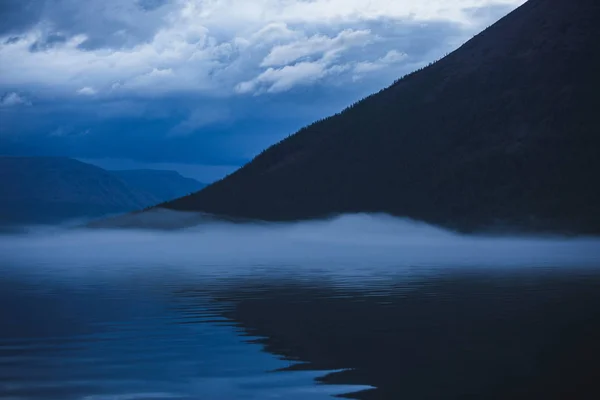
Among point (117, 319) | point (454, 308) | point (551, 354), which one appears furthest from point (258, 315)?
point (551, 354)

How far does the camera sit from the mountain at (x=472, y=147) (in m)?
160

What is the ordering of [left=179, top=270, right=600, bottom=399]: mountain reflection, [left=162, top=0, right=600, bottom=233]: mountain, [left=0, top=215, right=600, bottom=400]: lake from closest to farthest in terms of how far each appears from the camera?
[left=0, top=215, right=600, bottom=400]: lake, [left=179, top=270, right=600, bottom=399]: mountain reflection, [left=162, top=0, right=600, bottom=233]: mountain

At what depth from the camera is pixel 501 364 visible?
19516 mm

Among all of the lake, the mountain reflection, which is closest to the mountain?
the lake

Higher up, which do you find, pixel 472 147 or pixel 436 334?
pixel 472 147

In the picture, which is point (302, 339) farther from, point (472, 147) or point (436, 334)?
point (472, 147)

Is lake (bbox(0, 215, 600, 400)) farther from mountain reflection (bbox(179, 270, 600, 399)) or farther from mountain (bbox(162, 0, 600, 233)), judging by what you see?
mountain (bbox(162, 0, 600, 233))

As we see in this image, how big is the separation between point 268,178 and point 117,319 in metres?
157

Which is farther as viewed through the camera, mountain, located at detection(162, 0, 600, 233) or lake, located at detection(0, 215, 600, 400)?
mountain, located at detection(162, 0, 600, 233)

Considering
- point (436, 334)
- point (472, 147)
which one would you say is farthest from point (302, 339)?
point (472, 147)

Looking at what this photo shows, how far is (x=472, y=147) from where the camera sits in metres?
174

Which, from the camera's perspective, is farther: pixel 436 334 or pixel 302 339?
pixel 436 334

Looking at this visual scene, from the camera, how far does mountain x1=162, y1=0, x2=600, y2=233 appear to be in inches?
6319

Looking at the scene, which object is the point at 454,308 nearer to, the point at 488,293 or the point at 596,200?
the point at 488,293
